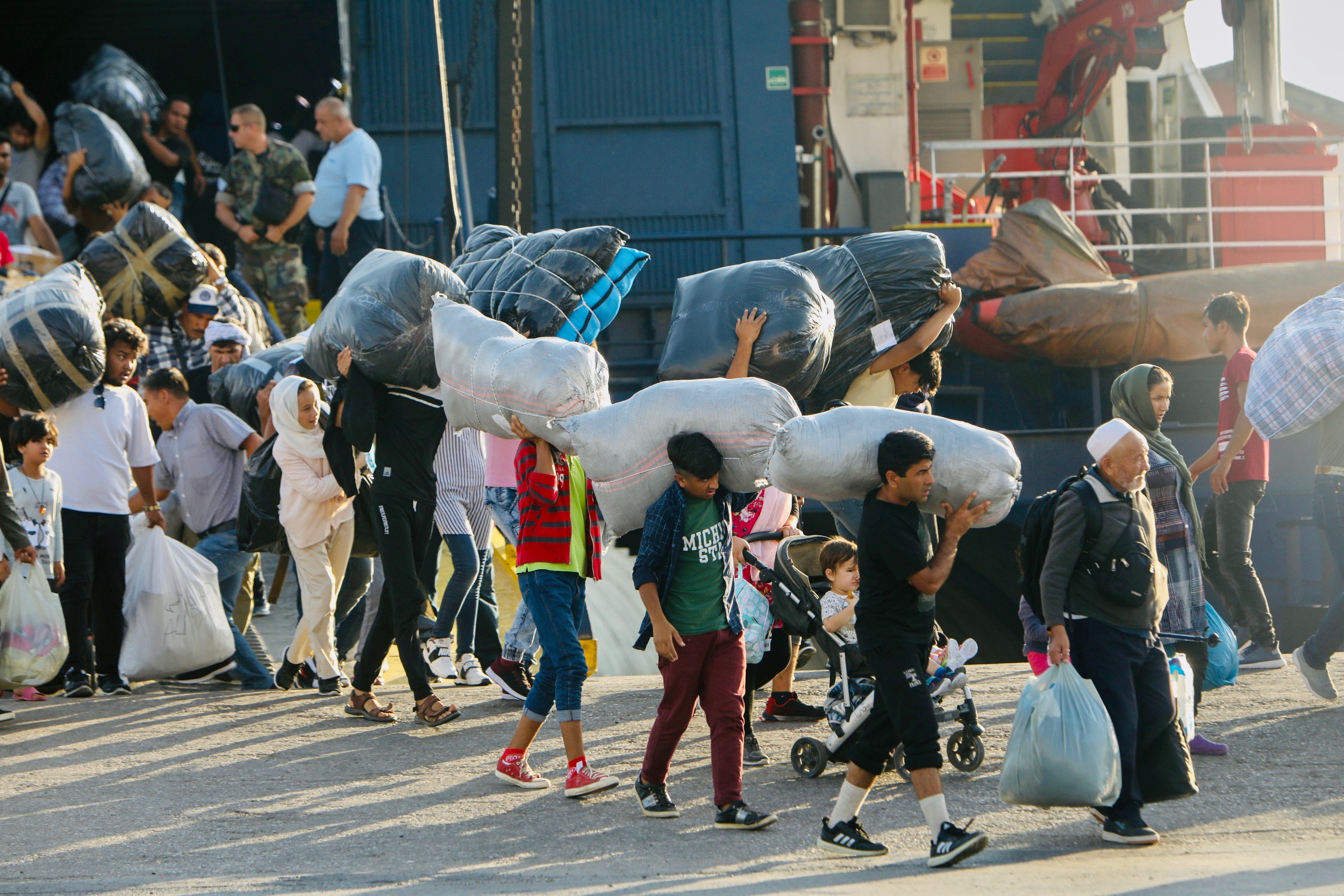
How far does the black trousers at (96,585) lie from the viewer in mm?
6430

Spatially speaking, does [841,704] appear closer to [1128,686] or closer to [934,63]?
[1128,686]

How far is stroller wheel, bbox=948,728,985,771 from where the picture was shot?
15.9ft

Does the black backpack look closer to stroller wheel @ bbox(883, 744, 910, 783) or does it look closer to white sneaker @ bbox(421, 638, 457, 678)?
stroller wheel @ bbox(883, 744, 910, 783)

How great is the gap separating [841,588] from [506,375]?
1.52 m

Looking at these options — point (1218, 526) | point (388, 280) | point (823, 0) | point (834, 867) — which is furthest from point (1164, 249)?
point (834, 867)

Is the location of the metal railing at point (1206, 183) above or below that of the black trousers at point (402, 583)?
above

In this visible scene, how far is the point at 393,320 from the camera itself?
551 centimetres

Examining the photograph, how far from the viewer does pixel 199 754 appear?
17.6 ft

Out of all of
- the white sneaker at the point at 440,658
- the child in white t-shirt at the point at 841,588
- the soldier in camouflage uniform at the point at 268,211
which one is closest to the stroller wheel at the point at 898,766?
the child in white t-shirt at the point at 841,588

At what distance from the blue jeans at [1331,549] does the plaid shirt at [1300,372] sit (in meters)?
0.34

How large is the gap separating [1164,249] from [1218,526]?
774cm

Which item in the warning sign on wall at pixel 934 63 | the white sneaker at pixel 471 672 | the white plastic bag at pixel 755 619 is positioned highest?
the warning sign on wall at pixel 934 63

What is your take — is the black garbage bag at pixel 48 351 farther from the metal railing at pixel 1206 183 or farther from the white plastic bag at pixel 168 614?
the metal railing at pixel 1206 183

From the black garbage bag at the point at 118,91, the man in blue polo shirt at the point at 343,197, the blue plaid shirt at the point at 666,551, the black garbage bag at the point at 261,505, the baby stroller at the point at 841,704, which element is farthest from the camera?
the black garbage bag at the point at 118,91
